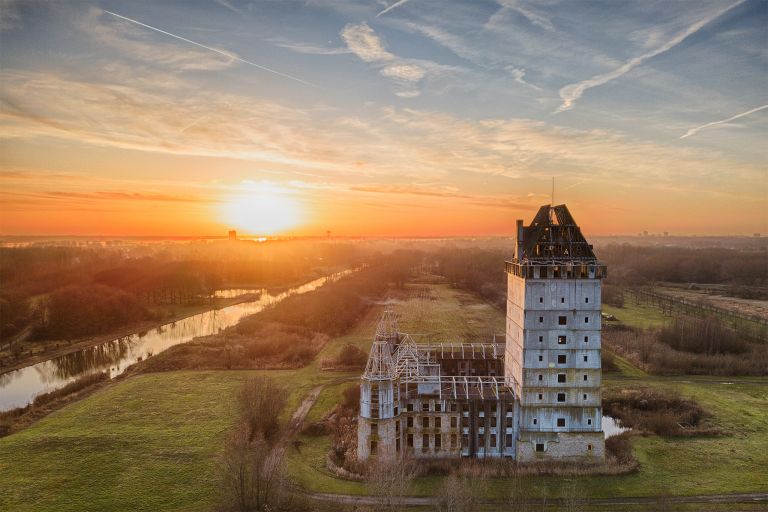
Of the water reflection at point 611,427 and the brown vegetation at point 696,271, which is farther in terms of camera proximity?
the brown vegetation at point 696,271

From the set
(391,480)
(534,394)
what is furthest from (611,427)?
(391,480)

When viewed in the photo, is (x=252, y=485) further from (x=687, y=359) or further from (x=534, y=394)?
(x=687, y=359)

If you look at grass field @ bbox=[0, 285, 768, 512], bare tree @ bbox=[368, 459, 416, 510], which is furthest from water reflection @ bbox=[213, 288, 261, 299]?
bare tree @ bbox=[368, 459, 416, 510]

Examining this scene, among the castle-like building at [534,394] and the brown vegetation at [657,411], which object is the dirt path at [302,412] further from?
the brown vegetation at [657,411]

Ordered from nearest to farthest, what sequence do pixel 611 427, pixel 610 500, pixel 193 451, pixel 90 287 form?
pixel 610 500, pixel 193 451, pixel 611 427, pixel 90 287

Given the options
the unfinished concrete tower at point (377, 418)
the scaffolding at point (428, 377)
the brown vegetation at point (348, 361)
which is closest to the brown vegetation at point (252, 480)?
the unfinished concrete tower at point (377, 418)

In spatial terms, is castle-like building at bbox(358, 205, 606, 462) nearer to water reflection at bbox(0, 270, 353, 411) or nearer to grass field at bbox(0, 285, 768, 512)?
grass field at bbox(0, 285, 768, 512)
